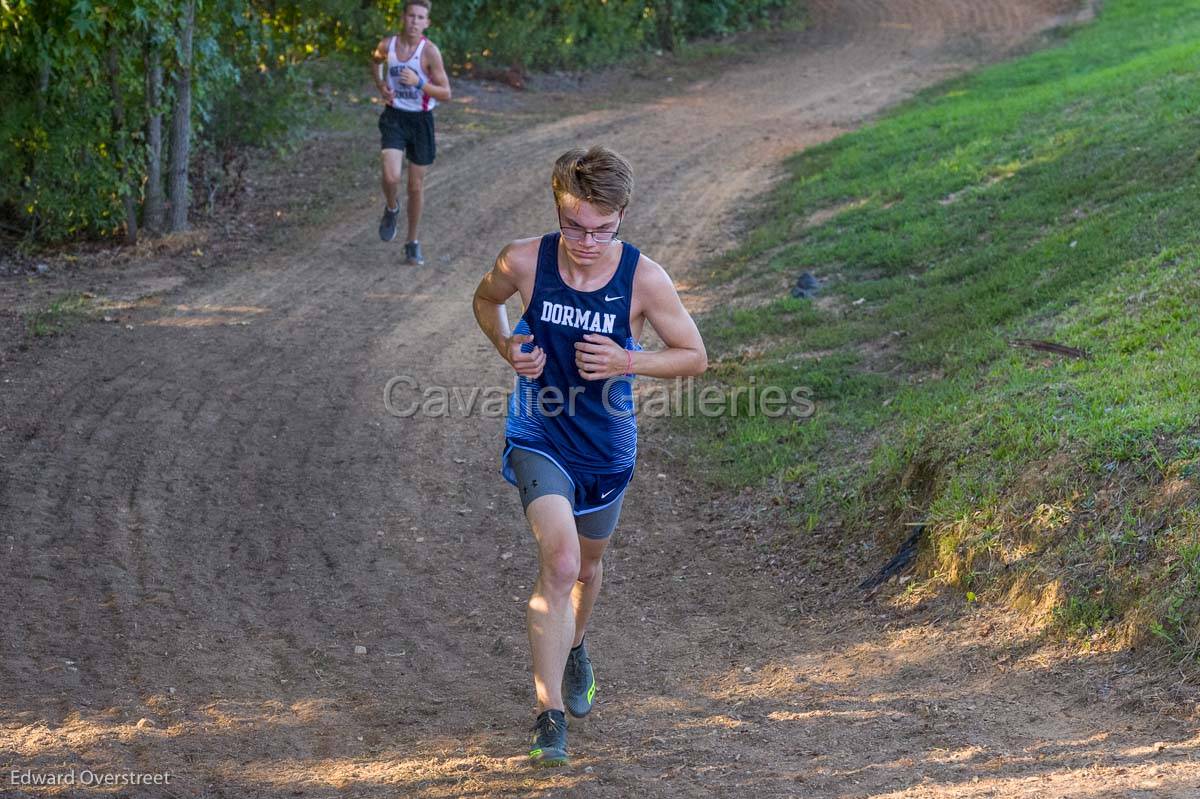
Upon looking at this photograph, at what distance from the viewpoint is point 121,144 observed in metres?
11.1

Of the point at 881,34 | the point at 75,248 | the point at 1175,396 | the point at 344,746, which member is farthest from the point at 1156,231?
the point at 881,34

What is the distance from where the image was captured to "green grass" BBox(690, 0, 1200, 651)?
5.24 metres

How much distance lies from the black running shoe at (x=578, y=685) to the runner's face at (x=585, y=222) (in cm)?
151

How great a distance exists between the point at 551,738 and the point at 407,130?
759 cm

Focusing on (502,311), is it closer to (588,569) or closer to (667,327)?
(667,327)

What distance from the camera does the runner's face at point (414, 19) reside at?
1050 centimetres

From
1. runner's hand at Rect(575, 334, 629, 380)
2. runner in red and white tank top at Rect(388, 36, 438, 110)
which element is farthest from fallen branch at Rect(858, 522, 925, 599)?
runner in red and white tank top at Rect(388, 36, 438, 110)

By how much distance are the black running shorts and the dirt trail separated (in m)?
1.53

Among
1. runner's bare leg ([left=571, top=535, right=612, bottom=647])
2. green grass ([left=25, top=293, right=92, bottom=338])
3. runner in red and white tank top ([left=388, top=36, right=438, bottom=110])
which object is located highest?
runner in red and white tank top ([left=388, top=36, right=438, bottom=110])

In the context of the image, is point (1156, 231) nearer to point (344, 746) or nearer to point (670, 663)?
point (670, 663)

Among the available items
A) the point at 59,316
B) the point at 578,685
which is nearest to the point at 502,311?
the point at 578,685

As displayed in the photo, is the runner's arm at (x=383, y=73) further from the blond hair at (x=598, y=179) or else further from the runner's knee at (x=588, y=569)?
the runner's knee at (x=588, y=569)

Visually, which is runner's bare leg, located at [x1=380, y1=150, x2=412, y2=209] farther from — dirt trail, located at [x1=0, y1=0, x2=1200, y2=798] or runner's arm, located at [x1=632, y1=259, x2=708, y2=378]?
runner's arm, located at [x1=632, y1=259, x2=708, y2=378]

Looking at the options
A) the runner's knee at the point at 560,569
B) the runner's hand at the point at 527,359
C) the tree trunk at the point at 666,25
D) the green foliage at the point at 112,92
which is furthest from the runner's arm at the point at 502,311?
the tree trunk at the point at 666,25
